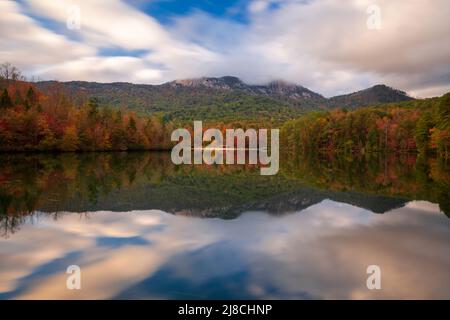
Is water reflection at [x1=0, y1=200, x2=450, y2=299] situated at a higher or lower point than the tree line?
lower

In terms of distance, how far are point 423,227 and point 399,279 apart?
6823mm

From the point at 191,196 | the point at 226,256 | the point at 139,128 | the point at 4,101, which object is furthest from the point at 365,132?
the point at 226,256

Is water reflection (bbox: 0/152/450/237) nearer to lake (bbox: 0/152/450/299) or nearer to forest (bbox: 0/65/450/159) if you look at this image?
lake (bbox: 0/152/450/299)

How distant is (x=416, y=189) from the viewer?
85.6ft

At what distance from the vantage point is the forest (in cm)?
6931

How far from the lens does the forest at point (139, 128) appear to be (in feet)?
227

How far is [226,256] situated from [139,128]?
337ft

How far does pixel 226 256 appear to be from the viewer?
10.3m

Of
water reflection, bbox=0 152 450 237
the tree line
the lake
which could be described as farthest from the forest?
the lake

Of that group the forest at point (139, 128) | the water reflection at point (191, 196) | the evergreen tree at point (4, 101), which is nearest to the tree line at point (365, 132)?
the forest at point (139, 128)

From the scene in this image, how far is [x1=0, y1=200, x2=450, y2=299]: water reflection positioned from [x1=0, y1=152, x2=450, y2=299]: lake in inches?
1.4

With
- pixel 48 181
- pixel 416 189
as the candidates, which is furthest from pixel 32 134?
pixel 416 189

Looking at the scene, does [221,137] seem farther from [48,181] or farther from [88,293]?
[88,293]
